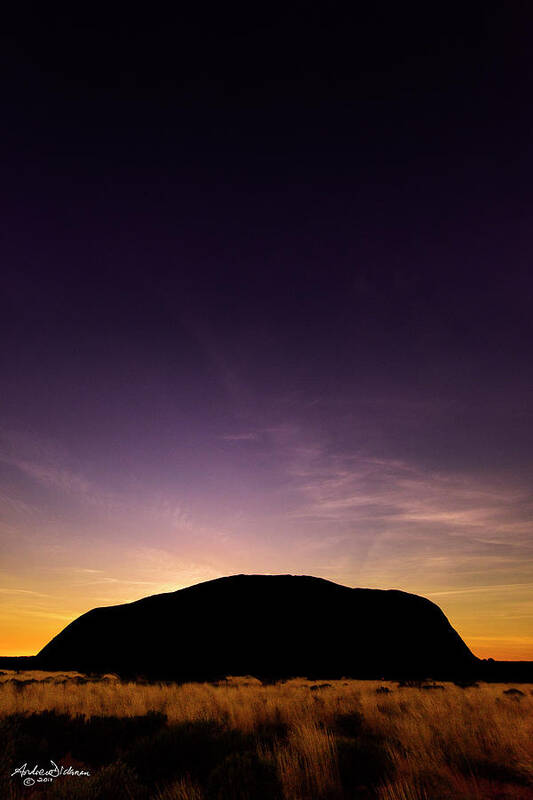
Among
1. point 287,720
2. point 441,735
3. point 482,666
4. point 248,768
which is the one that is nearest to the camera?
point 248,768

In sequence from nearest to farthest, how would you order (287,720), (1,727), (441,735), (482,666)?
(1,727)
(441,735)
(287,720)
(482,666)

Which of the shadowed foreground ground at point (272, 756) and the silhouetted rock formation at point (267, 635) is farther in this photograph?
the silhouetted rock formation at point (267, 635)

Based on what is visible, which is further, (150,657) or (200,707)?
(150,657)

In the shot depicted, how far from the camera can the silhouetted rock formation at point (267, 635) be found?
3628 centimetres

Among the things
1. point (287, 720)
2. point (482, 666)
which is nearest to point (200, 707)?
point (287, 720)

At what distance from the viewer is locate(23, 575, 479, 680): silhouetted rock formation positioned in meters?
36.3

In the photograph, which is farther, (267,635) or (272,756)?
(267,635)

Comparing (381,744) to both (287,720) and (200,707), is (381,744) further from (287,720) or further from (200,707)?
(200,707)

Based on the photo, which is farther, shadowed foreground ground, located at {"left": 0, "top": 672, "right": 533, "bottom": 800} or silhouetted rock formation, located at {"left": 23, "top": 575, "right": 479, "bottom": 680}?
silhouetted rock formation, located at {"left": 23, "top": 575, "right": 479, "bottom": 680}

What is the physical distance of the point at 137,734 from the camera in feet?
27.2

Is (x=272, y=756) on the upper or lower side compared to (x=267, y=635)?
lower

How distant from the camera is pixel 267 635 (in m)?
37.8

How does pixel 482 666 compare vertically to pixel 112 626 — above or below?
below

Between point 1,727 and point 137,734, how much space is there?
2.29 metres
